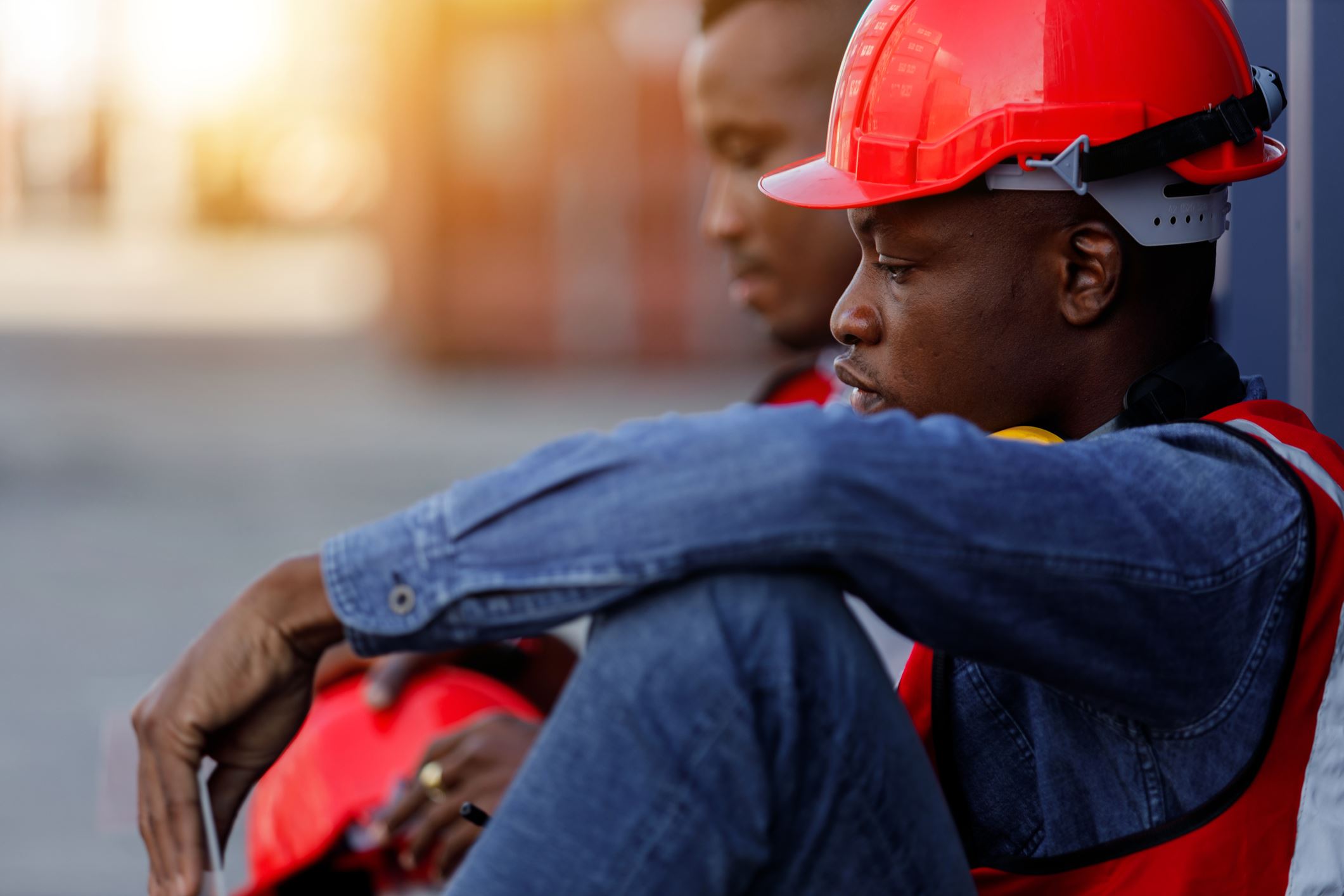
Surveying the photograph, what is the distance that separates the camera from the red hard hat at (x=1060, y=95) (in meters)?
1.75

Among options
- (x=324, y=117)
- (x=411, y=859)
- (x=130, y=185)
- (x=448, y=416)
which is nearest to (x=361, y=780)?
(x=411, y=859)

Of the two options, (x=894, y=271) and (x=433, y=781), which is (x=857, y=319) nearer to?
(x=894, y=271)

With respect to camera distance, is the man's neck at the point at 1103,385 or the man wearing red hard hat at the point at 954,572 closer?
the man wearing red hard hat at the point at 954,572

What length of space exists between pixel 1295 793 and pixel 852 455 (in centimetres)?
58

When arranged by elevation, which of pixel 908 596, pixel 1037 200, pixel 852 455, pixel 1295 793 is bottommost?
pixel 1295 793

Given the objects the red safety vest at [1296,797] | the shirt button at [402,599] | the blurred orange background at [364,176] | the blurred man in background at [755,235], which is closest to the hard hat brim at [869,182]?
the red safety vest at [1296,797]

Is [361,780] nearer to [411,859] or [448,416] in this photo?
[411,859]

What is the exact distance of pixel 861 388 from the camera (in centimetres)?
195

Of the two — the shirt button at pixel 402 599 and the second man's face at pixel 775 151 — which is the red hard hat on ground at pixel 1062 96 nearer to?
the shirt button at pixel 402 599

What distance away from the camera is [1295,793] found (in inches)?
60.5

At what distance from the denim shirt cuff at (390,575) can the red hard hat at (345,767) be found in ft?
3.97

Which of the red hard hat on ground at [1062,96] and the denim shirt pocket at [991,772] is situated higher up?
the red hard hat on ground at [1062,96]

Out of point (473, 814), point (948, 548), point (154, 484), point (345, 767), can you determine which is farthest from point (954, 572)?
point (154, 484)

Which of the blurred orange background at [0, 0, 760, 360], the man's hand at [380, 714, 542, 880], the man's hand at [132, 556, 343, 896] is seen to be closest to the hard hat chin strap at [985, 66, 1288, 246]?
the man's hand at [132, 556, 343, 896]
